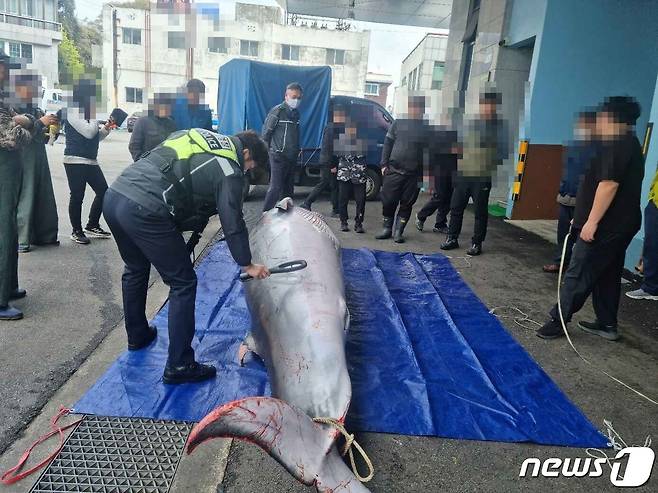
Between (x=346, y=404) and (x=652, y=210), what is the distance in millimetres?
4241

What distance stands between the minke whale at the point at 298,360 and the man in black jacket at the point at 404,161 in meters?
2.60

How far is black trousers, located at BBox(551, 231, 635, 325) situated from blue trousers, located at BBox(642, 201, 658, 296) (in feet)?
4.24

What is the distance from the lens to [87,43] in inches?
1911

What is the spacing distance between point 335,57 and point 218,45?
7791mm

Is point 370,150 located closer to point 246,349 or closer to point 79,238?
point 79,238

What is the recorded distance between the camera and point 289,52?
106 ft

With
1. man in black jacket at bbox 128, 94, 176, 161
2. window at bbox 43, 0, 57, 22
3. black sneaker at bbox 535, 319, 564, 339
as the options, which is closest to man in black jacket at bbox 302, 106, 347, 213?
man in black jacket at bbox 128, 94, 176, 161

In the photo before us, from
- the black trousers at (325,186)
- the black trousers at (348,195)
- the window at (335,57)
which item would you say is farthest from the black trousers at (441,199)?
the window at (335,57)

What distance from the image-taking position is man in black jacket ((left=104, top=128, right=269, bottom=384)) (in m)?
2.73

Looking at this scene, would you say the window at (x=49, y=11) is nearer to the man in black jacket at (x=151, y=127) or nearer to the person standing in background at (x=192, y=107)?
the person standing in background at (x=192, y=107)

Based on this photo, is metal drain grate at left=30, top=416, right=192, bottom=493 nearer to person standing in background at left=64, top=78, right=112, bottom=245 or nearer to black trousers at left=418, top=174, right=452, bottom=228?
person standing in background at left=64, top=78, right=112, bottom=245

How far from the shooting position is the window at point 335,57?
107 ft

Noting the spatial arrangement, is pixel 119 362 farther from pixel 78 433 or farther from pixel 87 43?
pixel 87 43

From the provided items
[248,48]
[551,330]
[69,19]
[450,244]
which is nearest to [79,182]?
[450,244]
